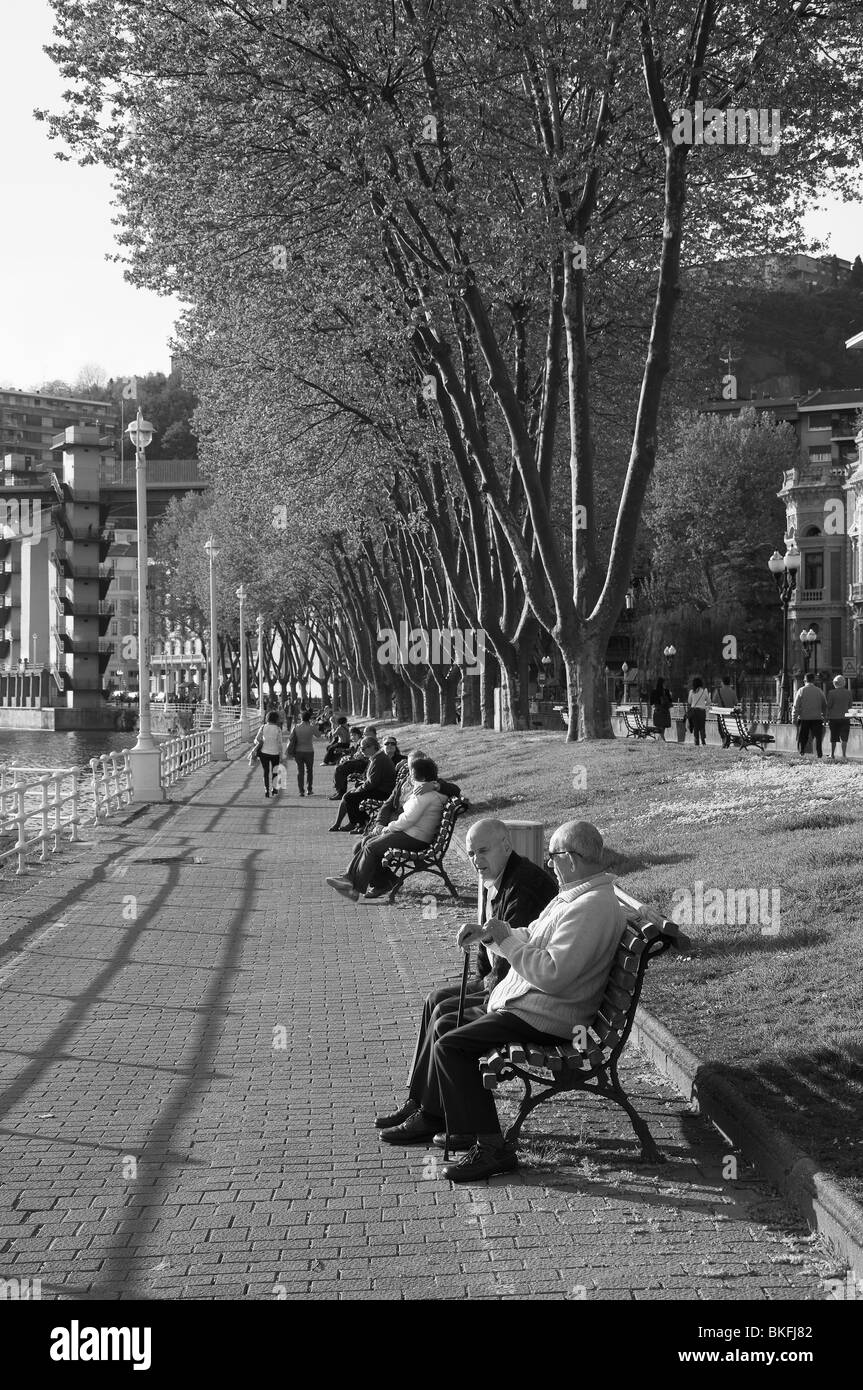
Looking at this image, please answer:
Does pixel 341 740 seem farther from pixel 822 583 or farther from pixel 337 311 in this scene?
pixel 822 583

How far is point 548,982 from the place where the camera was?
632 centimetres

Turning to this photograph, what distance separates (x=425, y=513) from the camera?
117 feet

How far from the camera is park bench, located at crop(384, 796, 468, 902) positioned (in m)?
14.3

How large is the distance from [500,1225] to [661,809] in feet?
34.2

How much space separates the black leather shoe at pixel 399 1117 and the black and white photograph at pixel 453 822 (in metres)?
0.02

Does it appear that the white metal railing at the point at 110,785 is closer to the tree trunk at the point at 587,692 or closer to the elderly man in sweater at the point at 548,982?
the tree trunk at the point at 587,692

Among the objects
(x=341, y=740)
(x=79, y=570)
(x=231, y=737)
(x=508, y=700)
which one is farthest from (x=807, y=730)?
(x=79, y=570)

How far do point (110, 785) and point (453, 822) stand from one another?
11.5 meters

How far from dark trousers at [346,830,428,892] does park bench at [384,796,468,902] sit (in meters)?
0.06

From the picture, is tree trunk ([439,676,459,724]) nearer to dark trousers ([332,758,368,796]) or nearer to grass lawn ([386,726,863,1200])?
dark trousers ([332,758,368,796])

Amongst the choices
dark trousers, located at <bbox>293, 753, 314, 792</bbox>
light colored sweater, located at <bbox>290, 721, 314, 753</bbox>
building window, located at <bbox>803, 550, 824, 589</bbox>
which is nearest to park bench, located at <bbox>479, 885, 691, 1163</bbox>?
dark trousers, located at <bbox>293, 753, 314, 792</bbox>

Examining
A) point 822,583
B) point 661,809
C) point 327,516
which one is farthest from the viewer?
point 822,583

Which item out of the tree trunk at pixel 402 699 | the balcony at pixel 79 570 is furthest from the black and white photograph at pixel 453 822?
the balcony at pixel 79 570
